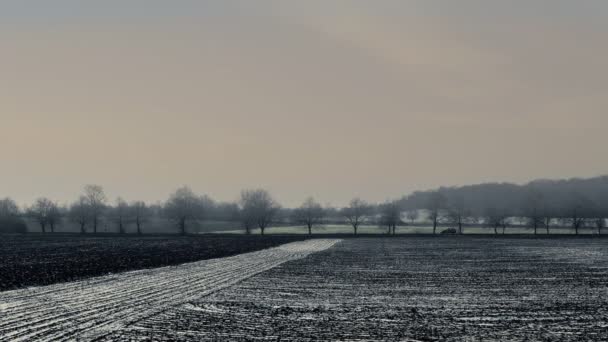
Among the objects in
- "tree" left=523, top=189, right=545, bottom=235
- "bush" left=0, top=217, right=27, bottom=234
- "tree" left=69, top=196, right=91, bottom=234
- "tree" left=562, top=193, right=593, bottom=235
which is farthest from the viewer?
"tree" left=69, top=196, right=91, bottom=234

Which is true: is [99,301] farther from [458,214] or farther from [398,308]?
[458,214]

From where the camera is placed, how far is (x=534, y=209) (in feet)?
493

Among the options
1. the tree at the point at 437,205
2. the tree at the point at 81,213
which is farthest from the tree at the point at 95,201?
the tree at the point at 437,205

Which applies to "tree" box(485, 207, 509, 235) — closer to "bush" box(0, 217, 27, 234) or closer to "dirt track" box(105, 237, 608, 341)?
"bush" box(0, 217, 27, 234)

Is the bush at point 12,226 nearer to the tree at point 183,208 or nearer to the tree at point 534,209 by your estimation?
the tree at point 183,208

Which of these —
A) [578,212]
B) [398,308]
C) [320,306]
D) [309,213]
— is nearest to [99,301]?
[320,306]

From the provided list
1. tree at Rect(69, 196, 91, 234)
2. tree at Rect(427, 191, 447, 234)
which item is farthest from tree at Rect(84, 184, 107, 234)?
tree at Rect(427, 191, 447, 234)

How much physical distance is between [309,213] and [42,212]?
75534 millimetres

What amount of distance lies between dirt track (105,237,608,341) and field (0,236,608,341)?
37mm

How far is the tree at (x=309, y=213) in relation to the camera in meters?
166

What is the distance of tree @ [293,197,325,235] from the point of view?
16636cm

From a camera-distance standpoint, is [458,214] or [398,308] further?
[458,214]

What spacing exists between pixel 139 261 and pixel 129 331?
3303 cm

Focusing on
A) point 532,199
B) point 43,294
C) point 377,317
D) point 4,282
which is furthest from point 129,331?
point 532,199
